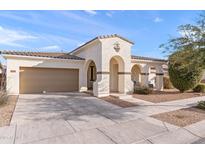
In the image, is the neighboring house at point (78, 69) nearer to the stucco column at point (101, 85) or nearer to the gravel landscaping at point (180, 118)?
the stucco column at point (101, 85)

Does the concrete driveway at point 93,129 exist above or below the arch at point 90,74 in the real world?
below

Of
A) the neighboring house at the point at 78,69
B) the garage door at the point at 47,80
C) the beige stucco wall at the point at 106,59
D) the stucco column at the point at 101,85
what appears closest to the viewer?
the stucco column at the point at 101,85

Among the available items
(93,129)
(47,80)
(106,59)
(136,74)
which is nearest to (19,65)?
(47,80)

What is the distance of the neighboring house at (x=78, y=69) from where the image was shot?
45.4 feet

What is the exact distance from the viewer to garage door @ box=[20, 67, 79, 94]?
49.5ft

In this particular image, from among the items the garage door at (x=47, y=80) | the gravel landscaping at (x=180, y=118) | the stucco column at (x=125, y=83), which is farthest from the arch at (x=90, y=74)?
the gravel landscaping at (x=180, y=118)

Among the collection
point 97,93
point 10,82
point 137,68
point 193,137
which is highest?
point 137,68

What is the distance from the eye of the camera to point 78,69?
16906mm
